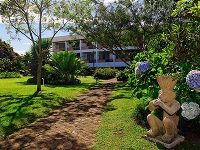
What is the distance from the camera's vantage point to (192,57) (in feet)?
29.0

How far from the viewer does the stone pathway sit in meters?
9.04

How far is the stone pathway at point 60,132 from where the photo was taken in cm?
904

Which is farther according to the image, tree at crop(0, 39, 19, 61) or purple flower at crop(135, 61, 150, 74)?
tree at crop(0, 39, 19, 61)

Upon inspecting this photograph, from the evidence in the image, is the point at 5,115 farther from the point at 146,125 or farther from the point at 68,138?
the point at 146,125

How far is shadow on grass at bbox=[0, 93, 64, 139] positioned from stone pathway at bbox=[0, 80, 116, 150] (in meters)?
0.35

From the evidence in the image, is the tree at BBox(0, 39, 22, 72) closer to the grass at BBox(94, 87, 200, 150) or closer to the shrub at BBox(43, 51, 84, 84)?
the shrub at BBox(43, 51, 84, 84)

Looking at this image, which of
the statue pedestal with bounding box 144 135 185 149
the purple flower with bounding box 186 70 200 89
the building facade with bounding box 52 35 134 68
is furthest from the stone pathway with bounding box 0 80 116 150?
the building facade with bounding box 52 35 134 68

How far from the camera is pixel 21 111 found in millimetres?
13805

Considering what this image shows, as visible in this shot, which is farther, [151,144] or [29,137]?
[29,137]

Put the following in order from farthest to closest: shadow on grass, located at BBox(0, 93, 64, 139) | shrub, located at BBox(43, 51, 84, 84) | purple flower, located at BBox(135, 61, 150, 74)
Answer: shrub, located at BBox(43, 51, 84, 84) → shadow on grass, located at BBox(0, 93, 64, 139) → purple flower, located at BBox(135, 61, 150, 74)

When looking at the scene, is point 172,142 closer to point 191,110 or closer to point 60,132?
point 191,110

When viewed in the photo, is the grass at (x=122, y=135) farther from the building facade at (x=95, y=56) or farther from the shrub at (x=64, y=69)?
the building facade at (x=95, y=56)

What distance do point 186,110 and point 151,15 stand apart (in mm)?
22078

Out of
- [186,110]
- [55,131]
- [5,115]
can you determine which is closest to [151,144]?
[186,110]
